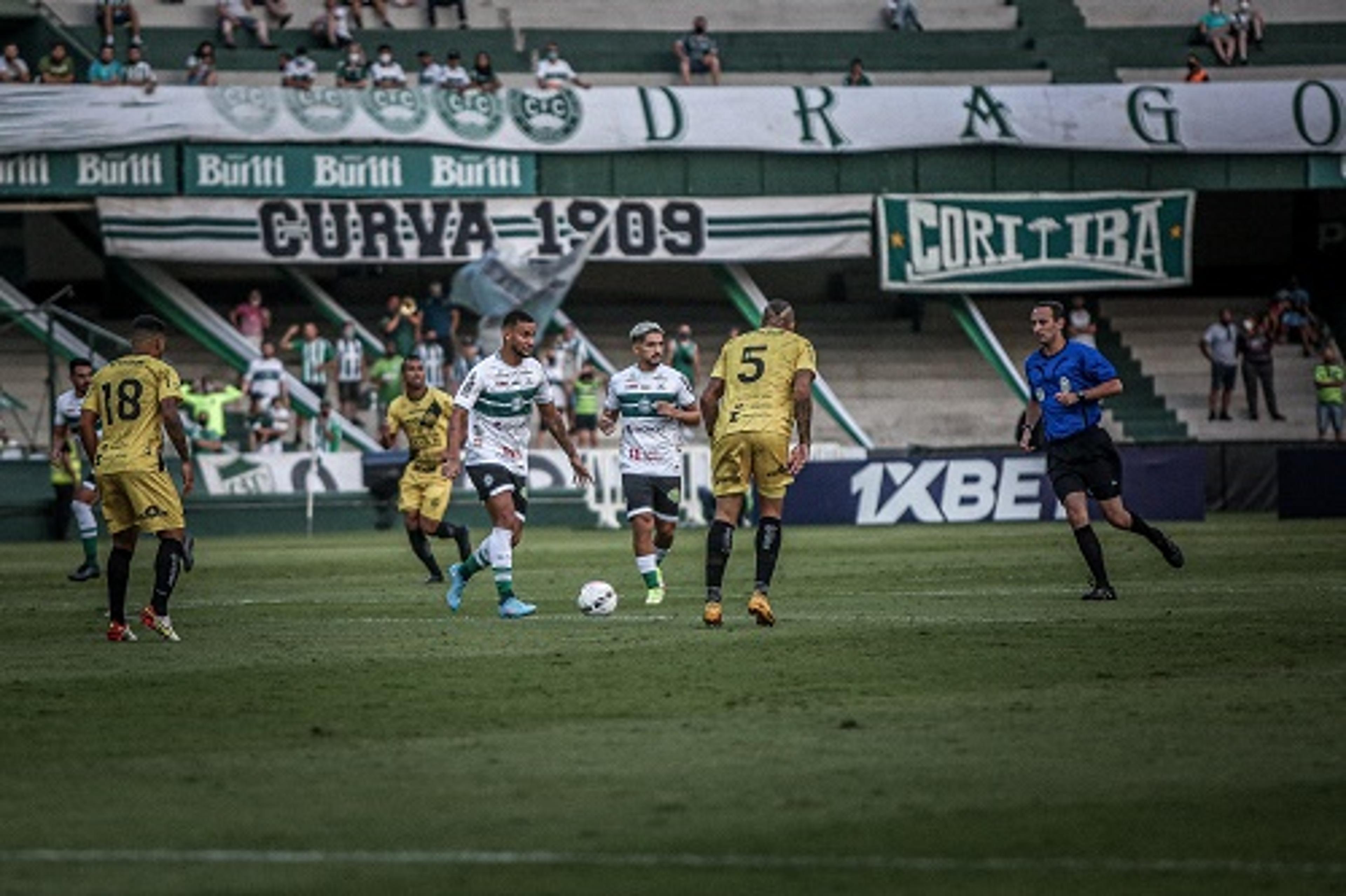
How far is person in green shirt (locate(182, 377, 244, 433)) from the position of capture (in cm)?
4091

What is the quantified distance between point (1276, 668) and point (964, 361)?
36.3 meters

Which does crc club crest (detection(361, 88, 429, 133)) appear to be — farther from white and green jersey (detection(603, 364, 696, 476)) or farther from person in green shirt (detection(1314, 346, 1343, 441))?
white and green jersey (detection(603, 364, 696, 476))

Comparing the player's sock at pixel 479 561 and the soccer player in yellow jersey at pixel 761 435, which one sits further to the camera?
the player's sock at pixel 479 561

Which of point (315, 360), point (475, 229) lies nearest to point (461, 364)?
point (315, 360)

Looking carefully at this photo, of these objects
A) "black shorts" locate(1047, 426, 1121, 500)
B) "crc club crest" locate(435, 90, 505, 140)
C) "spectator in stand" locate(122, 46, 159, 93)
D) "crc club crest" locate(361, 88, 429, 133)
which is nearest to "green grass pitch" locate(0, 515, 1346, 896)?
"black shorts" locate(1047, 426, 1121, 500)

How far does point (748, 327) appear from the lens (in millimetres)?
49406

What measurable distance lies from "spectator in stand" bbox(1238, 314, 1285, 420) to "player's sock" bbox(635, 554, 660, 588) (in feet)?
94.3

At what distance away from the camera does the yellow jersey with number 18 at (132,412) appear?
16484 mm

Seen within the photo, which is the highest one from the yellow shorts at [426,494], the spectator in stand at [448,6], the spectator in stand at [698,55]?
the spectator in stand at [448,6]

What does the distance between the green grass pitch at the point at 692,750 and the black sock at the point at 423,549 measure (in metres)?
3.81

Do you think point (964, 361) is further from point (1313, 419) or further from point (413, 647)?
point (413, 647)

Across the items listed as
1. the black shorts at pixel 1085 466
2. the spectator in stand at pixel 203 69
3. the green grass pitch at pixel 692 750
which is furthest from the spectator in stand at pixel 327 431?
the black shorts at pixel 1085 466

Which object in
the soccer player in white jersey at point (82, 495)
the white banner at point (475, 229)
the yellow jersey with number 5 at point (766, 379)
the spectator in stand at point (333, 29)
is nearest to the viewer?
the yellow jersey with number 5 at point (766, 379)

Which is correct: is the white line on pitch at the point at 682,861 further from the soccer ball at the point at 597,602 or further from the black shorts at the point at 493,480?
the black shorts at the point at 493,480
